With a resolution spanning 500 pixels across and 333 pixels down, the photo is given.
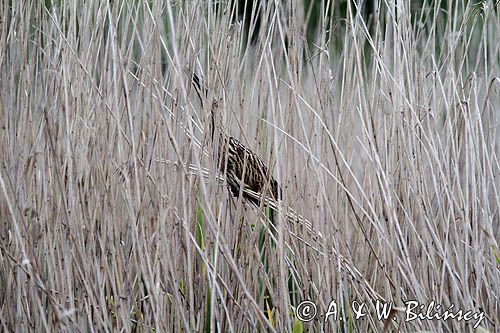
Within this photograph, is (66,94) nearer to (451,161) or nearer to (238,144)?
(238,144)

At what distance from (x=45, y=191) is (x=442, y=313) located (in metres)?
0.76

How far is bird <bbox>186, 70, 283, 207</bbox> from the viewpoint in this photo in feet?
4.01

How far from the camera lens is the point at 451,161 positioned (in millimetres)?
1407

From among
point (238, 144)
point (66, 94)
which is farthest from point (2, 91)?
point (238, 144)
